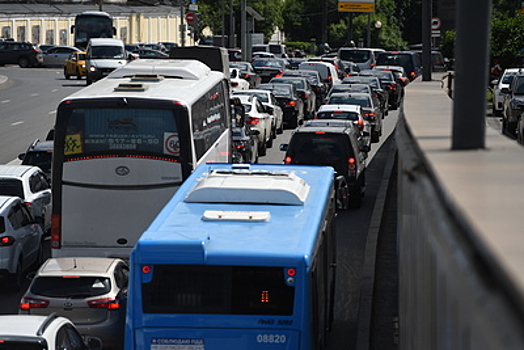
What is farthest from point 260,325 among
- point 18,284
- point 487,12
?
point 18,284

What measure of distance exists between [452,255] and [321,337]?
293 inches

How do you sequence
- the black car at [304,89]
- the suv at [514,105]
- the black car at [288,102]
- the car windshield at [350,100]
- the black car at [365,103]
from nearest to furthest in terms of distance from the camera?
the suv at [514,105], the black car at [365,103], the car windshield at [350,100], the black car at [288,102], the black car at [304,89]

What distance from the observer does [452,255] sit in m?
3.49

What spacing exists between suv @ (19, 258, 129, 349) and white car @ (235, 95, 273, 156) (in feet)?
58.4

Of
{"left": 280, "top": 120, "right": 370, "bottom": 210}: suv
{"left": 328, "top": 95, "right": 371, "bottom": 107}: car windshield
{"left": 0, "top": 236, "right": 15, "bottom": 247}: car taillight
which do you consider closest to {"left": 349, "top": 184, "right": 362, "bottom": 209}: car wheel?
{"left": 280, "top": 120, "right": 370, "bottom": 210}: suv

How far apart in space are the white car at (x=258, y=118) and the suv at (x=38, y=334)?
2020 cm

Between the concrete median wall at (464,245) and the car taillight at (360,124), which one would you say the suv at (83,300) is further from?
the car taillight at (360,124)

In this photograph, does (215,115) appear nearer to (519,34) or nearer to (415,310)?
(415,310)

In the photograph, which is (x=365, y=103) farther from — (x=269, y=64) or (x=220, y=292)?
(x=220, y=292)

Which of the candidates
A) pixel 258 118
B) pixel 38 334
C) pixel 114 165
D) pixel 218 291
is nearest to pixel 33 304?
pixel 38 334

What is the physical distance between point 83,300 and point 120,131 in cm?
354

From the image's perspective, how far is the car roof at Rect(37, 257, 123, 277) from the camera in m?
13.2

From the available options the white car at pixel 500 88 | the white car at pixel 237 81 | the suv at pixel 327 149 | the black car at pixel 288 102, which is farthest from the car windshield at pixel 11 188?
the white car at pixel 500 88

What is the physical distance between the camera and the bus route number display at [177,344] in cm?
944
